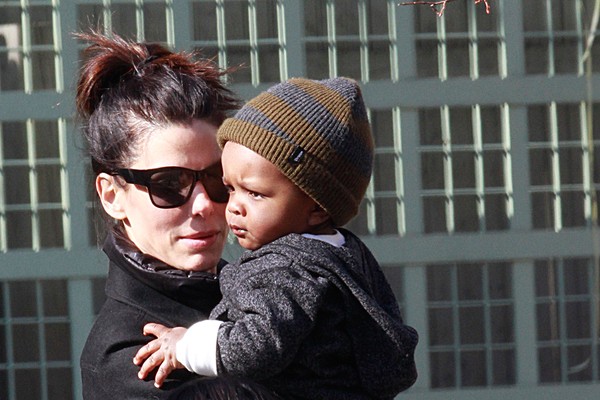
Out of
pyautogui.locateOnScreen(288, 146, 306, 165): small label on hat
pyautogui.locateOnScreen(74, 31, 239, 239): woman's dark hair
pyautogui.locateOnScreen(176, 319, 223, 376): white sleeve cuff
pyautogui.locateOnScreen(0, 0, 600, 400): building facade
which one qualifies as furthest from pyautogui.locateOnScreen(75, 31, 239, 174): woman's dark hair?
pyautogui.locateOnScreen(0, 0, 600, 400): building facade

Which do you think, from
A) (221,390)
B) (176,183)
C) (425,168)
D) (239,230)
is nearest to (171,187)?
(176,183)

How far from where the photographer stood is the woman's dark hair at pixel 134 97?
2.08 m

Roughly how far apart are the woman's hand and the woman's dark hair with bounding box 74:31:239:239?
1.01 ft

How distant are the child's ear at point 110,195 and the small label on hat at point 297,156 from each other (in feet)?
1.19

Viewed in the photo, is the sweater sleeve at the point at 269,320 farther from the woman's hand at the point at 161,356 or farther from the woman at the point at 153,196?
the woman at the point at 153,196

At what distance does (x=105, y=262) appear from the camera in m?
4.11

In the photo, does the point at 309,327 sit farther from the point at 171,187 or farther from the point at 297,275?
the point at 171,187

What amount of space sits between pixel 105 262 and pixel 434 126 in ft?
3.76

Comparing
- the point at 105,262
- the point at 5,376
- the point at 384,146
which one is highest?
the point at 384,146

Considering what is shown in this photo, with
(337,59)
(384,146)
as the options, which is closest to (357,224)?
(384,146)

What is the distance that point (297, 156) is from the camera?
190 cm

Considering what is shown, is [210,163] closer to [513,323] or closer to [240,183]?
[240,183]

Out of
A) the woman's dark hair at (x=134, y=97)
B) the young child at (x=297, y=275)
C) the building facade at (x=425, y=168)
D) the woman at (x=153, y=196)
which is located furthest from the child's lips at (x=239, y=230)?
the building facade at (x=425, y=168)

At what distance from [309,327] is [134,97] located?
518mm
